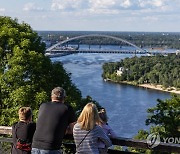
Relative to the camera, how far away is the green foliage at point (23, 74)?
533 inches

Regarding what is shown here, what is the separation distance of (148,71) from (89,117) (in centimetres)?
10572

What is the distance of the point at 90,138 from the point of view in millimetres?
4043

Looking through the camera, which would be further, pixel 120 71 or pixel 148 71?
pixel 148 71

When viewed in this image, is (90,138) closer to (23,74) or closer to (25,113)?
(25,113)

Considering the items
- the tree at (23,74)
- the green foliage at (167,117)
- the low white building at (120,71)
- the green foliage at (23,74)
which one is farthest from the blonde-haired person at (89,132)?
the low white building at (120,71)

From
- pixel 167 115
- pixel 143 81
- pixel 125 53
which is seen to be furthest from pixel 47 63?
pixel 125 53

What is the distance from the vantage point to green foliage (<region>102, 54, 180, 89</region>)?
98750mm

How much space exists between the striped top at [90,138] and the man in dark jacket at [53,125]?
14cm

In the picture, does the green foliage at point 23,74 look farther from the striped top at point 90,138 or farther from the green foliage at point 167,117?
the striped top at point 90,138

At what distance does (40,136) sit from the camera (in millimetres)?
4125

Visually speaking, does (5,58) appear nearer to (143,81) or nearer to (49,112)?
(49,112)

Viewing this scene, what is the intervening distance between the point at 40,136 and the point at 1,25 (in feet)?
39.7

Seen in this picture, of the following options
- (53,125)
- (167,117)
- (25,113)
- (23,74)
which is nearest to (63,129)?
(53,125)

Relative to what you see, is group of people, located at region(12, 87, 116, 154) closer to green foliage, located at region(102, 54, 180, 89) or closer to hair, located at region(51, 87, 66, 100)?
hair, located at region(51, 87, 66, 100)
